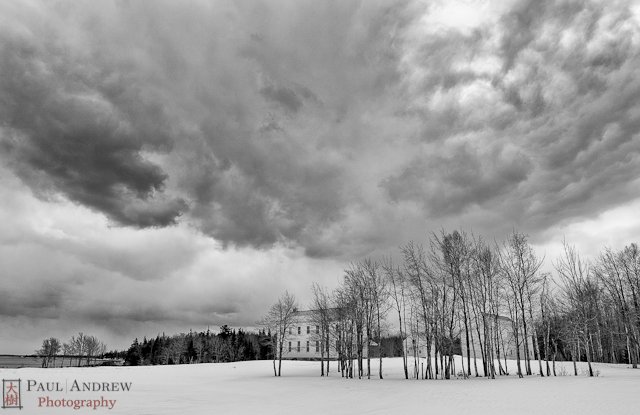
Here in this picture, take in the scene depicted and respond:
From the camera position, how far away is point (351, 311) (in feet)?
188

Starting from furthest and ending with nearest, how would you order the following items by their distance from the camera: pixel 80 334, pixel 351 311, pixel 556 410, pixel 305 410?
pixel 80 334
pixel 351 311
pixel 305 410
pixel 556 410

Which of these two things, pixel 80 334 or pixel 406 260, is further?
pixel 80 334

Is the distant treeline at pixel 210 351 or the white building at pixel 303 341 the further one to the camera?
the distant treeline at pixel 210 351

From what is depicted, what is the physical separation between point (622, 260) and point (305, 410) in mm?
60999

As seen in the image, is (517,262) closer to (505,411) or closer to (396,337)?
(505,411)

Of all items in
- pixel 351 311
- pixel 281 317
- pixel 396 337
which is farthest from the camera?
pixel 396 337

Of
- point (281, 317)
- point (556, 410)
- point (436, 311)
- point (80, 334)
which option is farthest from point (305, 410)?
point (80, 334)

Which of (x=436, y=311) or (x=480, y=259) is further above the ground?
(x=480, y=259)

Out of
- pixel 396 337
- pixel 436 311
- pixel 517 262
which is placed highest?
pixel 517 262

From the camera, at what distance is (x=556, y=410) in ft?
62.6

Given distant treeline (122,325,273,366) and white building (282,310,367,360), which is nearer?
white building (282,310,367,360)

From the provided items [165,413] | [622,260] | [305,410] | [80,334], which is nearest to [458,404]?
[305,410]

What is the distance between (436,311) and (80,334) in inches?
5567

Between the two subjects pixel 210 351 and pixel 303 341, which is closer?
pixel 303 341
